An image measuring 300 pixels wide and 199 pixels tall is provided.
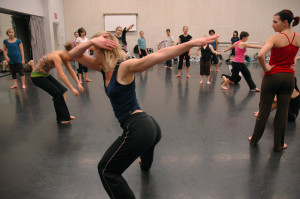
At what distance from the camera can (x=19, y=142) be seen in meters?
2.98

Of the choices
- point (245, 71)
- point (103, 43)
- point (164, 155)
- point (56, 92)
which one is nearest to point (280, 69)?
point (164, 155)

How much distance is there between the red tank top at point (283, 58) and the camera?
2.38 m

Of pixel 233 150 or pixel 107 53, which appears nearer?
pixel 107 53

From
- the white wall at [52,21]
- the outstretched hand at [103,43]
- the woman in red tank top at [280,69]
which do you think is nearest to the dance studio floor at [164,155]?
the woman in red tank top at [280,69]

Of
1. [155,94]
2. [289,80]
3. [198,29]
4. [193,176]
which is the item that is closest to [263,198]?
[193,176]

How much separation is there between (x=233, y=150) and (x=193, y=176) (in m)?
0.75

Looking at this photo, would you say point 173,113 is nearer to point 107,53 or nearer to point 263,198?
point 263,198

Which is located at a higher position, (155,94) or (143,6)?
(143,6)

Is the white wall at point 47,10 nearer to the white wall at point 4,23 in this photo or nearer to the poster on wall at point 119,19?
the white wall at point 4,23

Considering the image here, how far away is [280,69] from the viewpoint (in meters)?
2.46

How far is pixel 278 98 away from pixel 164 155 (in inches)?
54.8

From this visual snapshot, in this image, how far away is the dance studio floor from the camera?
204cm

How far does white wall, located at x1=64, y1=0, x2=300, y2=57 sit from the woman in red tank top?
37.2ft

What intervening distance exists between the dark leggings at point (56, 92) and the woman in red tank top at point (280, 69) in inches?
105
